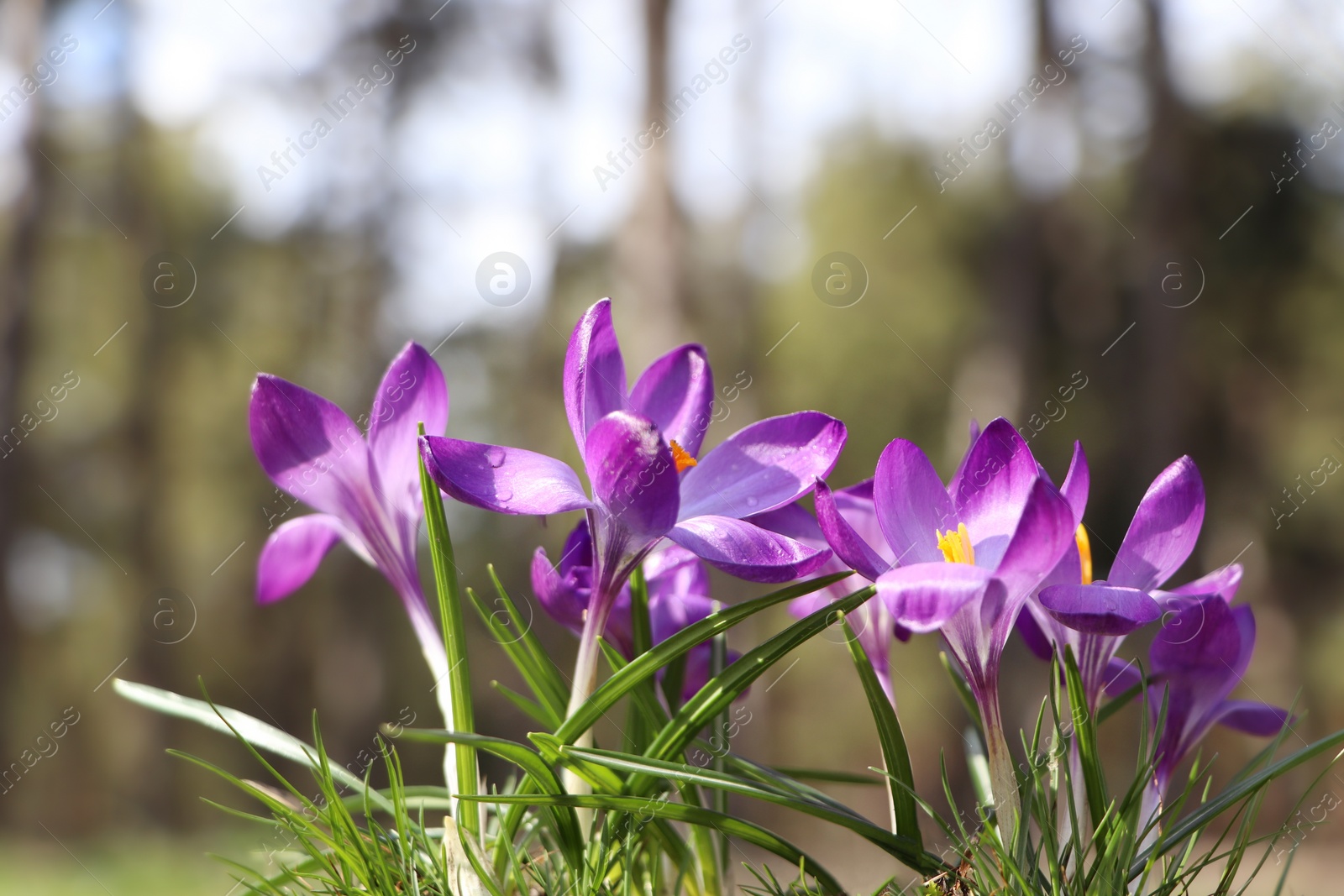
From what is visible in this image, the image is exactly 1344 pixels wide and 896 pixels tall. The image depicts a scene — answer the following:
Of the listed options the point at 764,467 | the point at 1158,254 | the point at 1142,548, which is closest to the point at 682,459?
the point at 764,467

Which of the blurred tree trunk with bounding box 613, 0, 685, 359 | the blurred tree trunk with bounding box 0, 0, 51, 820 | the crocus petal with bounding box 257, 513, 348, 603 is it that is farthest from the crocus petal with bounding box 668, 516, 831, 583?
the blurred tree trunk with bounding box 0, 0, 51, 820

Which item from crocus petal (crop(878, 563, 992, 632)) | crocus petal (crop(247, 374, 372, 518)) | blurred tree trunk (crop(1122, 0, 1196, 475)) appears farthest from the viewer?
blurred tree trunk (crop(1122, 0, 1196, 475))

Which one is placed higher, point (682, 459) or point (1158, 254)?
point (1158, 254)

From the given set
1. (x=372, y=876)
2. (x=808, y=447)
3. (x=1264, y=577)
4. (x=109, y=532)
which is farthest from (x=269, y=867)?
(x=109, y=532)

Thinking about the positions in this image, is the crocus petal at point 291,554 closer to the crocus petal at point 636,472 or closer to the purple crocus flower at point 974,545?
the crocus petal at point 636,472

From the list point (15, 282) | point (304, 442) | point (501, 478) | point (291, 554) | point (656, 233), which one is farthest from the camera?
point (15, 282)

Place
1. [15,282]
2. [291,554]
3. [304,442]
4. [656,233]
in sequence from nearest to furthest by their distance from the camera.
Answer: [304,442], [291,554], [656,233], [15,282]

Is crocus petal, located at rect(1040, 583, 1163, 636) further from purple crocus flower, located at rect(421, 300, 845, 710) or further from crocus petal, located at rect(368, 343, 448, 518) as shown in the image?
Answer: crocus petal, located at rect(368, 343, 448, 518)

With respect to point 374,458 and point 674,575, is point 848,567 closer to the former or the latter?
point 674,575
